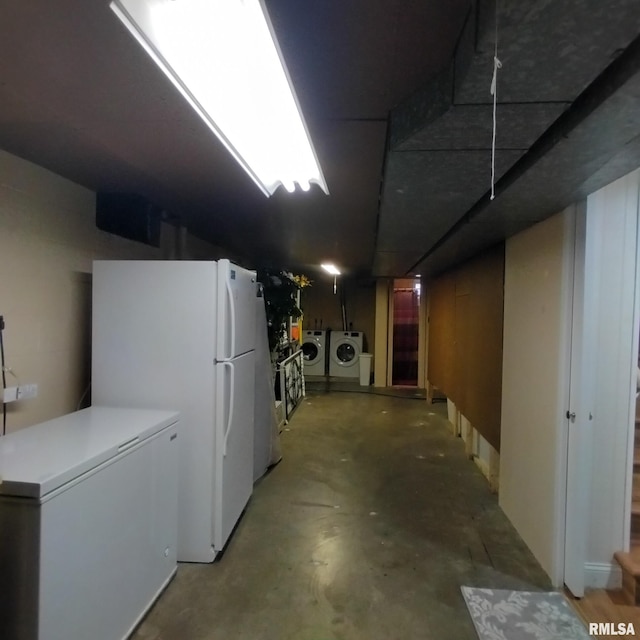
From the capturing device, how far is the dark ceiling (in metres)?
0.96

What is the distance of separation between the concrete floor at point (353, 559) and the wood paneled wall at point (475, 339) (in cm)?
67

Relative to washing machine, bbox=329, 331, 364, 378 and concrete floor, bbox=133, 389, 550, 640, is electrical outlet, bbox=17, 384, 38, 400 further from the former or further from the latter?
washing machine, bbox=329, 331, 364, 378

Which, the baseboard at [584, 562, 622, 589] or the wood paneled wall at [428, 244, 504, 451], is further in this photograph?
the wood paneled wall at [428, 244, 504, 451]

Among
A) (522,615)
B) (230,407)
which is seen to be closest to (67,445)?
(230,407)

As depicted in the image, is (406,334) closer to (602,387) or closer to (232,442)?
(602,387)

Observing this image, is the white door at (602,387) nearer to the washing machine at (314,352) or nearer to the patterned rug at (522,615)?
the patterned rug at (522,615)

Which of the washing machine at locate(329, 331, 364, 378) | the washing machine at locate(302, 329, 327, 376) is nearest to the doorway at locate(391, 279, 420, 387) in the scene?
the washing machine at locate(329, 331, 364, 378)

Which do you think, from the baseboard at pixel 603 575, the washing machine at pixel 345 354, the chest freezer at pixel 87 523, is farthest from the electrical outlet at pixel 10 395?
the washing machine at pixel 345 354

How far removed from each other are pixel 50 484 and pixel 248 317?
1583 mm

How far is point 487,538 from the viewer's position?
2.63 metres

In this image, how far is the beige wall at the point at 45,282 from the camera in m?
1.92

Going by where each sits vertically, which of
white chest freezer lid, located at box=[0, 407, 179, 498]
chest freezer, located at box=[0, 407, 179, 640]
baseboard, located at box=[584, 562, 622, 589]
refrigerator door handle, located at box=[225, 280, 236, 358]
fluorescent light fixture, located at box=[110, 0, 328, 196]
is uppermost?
fluorescent light fixture, located at box=[110, 0, 328, 196]

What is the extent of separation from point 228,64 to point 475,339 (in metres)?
3.28

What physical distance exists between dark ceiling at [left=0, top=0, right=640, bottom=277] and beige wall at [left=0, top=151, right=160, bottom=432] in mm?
142
